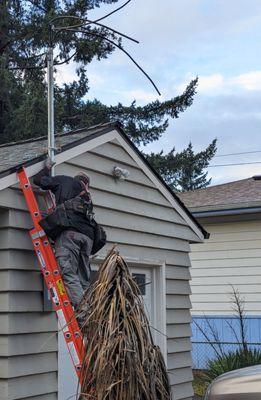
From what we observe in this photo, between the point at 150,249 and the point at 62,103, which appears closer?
the point at 150,249

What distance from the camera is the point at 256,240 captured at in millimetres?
12617

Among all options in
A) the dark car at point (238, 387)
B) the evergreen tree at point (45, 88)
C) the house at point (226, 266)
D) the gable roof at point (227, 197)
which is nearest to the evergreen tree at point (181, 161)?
the evergreen tree at point (45, 88)

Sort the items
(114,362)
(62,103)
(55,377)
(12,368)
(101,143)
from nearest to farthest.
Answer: (114,362) → (12,368) → (55,377) → (101,143) → (62,103)

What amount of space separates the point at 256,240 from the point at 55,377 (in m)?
7.22

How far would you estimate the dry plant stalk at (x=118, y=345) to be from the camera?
4734mm

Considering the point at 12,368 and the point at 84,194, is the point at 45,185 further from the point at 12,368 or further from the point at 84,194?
the point at 12,368

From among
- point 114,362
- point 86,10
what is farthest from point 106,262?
point 86,10

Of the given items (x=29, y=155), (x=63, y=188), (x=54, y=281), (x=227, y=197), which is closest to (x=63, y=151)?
(x=29, y=155)

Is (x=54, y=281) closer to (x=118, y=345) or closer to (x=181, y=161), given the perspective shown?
(x=118, y=345)

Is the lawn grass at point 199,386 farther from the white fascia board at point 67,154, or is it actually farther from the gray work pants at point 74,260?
the gray work pants at point 74,260

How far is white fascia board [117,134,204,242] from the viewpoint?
7886mm

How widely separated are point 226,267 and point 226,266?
0.07 feet

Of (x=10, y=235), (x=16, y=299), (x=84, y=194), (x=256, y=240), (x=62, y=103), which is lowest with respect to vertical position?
(x=16, y=299)

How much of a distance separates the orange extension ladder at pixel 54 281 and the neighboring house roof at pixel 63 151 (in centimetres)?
18
